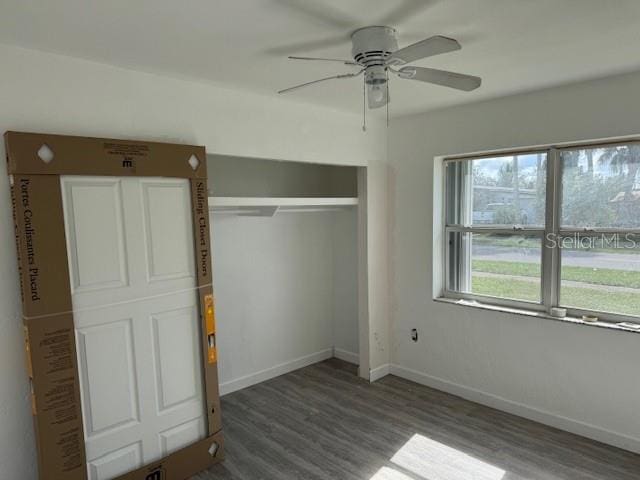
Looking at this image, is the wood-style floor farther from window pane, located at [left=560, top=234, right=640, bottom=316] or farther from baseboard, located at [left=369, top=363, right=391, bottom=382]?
window pane, located at [left=560, top=234, right=640, bottom=316]

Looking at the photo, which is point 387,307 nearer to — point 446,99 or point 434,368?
point 434,368

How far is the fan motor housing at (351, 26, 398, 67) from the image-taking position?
1.83 m

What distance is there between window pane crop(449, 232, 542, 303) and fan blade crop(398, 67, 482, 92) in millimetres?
1774

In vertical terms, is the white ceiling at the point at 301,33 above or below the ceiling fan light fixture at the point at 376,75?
above

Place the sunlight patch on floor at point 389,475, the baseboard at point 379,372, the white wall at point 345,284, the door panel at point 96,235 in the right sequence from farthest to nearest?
the white wall at point 345,284 → the baseboard at point 379,372 → the sunlight patch on floor at point 389,475 → the door panel at point 96,235

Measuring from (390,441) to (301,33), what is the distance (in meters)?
2.66

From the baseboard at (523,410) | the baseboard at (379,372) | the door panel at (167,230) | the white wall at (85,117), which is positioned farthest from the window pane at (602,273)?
the door panel at (167,230)

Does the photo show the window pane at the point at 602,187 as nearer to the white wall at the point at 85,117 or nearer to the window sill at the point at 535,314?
the window sill at the point at 535,314

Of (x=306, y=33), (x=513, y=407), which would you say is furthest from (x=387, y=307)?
(x=306, y=33)

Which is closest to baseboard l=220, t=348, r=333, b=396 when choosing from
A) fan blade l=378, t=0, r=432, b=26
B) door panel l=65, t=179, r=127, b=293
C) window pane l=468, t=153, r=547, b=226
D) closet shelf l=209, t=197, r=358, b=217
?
closet shelf l=209, t=197, r=358, b=217

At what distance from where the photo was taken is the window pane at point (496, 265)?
327 cm

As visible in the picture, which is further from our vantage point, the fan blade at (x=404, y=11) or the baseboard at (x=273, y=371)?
the baseboard at (x=273, y=371)

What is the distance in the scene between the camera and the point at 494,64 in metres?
2.40

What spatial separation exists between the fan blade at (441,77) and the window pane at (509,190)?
1.56 metres
